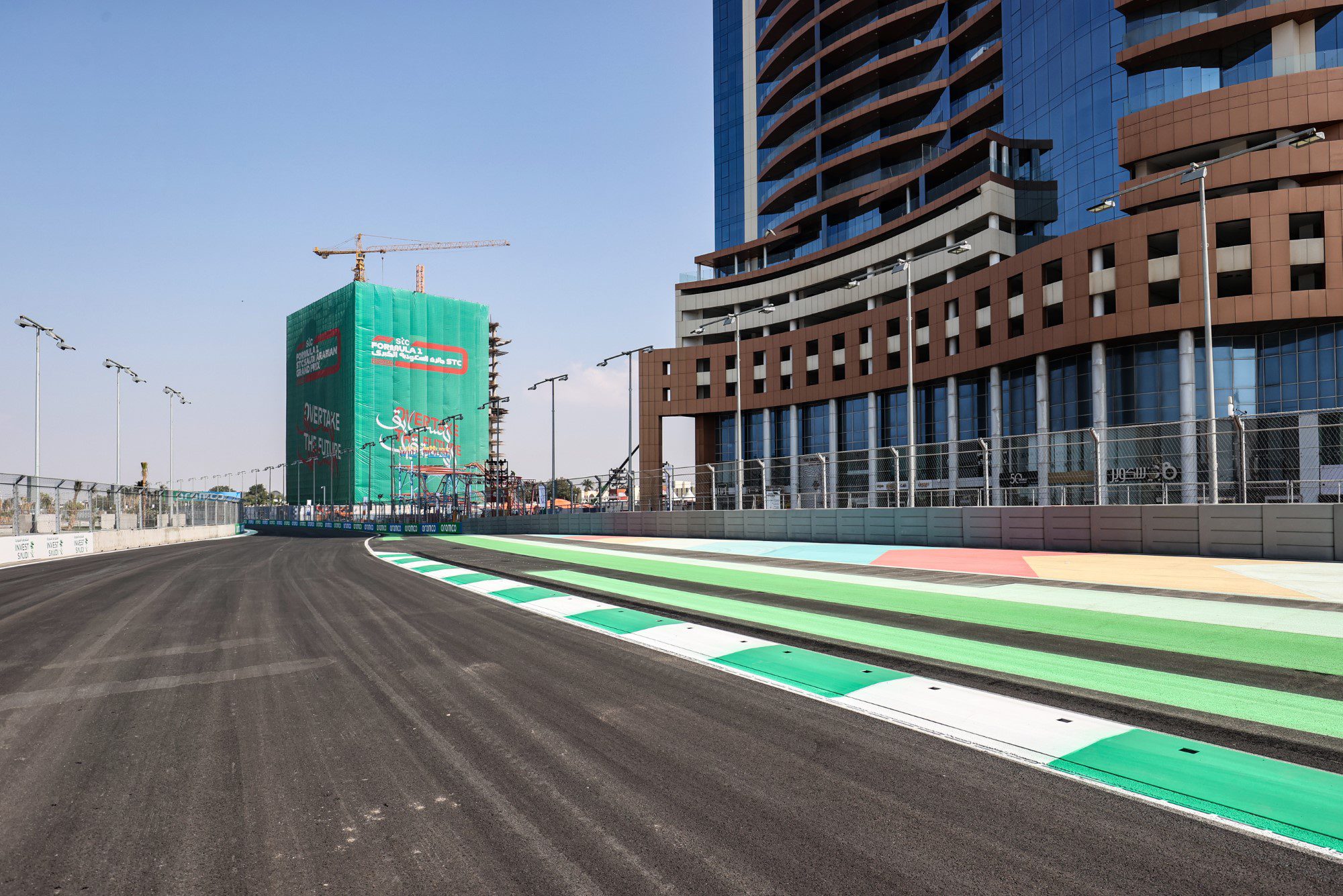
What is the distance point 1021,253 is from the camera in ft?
129

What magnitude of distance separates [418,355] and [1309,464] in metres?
96.6

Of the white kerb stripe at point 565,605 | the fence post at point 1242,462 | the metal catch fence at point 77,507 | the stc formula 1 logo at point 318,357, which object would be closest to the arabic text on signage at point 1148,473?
the fence post at point 1242,462

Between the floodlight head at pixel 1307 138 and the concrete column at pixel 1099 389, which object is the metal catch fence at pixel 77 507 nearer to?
the floodlight head at pixel 1307 138

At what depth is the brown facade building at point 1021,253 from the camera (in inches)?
1213

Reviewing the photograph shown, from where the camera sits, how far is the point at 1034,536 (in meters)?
18.0

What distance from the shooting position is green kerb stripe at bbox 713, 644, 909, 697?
231 inches

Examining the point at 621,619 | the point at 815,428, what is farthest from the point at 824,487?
the point at 815,428

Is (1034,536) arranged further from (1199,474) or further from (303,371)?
(303,371)

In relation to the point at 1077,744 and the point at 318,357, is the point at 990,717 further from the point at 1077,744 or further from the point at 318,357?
the point at 318,357

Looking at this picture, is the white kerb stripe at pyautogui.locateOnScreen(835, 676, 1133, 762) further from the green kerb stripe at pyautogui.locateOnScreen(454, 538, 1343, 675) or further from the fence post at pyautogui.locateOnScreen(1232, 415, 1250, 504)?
the fence post at pyautogui.locateOnScreen(1232, 415, 1250, 504)

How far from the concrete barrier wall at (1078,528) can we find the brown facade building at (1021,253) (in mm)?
788

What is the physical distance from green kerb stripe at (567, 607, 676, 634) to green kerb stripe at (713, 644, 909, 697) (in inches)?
70.9

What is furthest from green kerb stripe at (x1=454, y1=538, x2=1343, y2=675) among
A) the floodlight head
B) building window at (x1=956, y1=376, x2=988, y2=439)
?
building window at (x1=956, y1=376, x2=988, y2=439)

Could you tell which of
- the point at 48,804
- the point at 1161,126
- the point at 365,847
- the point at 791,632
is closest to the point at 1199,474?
the point at 791,632
